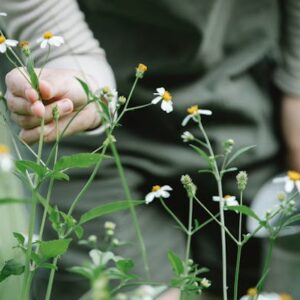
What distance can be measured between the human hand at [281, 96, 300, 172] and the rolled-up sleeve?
0.01 meters

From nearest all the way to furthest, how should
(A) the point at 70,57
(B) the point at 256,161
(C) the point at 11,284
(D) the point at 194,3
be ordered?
(C) the point at 11,284 < (A) the point at 70,57 < (D) the point at 194,3 < (B) the point at 256,161

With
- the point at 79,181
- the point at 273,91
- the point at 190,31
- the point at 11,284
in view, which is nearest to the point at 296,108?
the point at 273,91

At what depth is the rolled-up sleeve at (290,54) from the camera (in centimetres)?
104

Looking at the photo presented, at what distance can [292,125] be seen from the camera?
1.04 m

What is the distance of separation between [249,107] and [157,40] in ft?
0.54

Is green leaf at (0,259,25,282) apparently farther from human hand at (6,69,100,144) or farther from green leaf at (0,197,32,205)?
human hand at (6,69,100,144)

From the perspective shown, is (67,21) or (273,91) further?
(273,91)

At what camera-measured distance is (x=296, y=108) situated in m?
1.04

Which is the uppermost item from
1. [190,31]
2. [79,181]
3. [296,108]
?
[190,31]

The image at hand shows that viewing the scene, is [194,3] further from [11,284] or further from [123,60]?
[11,284]

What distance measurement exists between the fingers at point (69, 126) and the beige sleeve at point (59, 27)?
10cm

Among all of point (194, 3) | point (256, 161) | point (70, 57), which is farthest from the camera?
point (256, 161)

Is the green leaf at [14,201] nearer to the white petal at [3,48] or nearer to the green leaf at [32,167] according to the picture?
the green leaf at [32,167]

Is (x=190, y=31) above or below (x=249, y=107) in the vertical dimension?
above
